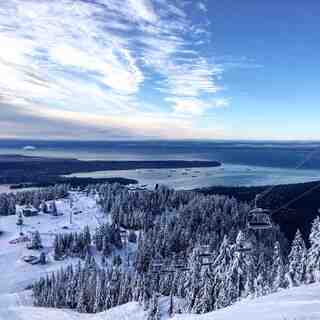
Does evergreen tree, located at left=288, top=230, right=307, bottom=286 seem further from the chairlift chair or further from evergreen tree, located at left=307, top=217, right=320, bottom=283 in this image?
the chairlift chair

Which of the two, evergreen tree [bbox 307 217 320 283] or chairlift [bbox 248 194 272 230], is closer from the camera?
chairlift [bbox 248 194 272 230]

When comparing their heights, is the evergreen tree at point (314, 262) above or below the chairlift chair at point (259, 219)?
below

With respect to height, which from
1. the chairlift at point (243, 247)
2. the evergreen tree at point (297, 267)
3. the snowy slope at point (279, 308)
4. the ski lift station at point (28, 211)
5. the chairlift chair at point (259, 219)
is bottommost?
the ski lift station at point (28, 211)

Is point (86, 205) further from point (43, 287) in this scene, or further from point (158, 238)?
point (43, 287)

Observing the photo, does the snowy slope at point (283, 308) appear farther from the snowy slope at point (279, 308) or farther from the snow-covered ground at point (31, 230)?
the snow-covered ground at point (31, 230)

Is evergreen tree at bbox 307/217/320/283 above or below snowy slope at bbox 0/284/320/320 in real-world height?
below

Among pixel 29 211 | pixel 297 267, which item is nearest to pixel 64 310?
pixel 297 267

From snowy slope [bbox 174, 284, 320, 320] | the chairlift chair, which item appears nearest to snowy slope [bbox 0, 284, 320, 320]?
snowy slope [bbox 174, 284, 320, 320]

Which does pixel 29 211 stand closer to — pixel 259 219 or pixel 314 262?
pixel 314 262

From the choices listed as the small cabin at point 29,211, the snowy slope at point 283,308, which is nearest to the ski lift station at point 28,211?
the small cabin at point 29,211
